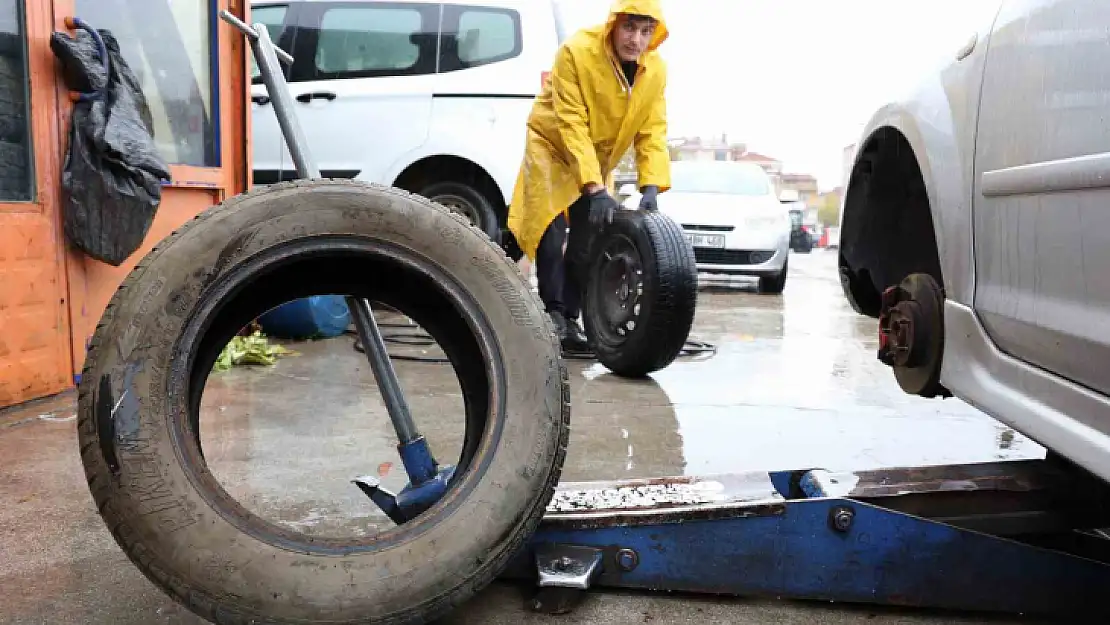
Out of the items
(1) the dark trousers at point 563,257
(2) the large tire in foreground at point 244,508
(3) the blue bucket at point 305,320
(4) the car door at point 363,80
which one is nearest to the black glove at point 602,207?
(1) the dark trousers at point 563,257

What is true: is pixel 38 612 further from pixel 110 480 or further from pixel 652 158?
pixel 652 158

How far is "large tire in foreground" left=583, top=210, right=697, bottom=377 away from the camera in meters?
3.71

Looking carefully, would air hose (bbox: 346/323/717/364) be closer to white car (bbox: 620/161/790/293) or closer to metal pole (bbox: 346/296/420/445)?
metal pole (bbox: 346/296/420/445)

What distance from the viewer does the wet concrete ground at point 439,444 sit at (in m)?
1.71

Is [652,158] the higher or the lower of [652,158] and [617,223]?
the higher

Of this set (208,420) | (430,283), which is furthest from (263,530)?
(208,420)

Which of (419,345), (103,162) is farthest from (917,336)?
(419,345)

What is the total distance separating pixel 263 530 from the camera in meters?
1.39

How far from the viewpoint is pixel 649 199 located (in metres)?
4.16

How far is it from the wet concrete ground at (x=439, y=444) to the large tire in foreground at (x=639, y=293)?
0.49 ft

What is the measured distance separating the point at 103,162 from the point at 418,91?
322cm

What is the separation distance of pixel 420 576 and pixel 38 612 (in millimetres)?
795

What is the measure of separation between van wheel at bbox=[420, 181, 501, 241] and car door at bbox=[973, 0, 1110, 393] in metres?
4.75

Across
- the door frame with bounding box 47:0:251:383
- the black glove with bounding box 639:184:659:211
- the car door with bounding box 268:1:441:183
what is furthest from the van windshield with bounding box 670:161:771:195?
the door frame with bounding box 47:0:251:383
